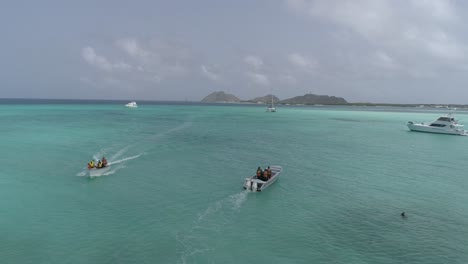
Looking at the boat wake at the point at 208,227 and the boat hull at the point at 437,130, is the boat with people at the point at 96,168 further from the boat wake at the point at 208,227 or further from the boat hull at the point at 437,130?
the boat hull at the point at 437,130

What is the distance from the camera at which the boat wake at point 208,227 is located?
778 inches

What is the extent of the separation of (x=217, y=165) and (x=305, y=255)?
23194 millimetres

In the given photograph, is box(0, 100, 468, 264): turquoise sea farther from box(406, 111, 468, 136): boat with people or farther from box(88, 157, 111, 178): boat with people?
box(406, 111, 468, 136): boat with people

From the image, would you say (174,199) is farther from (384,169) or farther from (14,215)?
(384,169)

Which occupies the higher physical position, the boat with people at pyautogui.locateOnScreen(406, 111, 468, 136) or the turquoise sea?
the boat with people at pyautogui.locateOnScreen(406, 111, 468, 136)

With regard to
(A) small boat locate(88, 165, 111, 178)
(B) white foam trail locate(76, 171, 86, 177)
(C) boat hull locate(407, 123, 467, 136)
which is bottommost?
(B) white foam trail locate(76, 171, 86, 177)

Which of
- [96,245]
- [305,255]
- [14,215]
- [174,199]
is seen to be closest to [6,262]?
[96,245]

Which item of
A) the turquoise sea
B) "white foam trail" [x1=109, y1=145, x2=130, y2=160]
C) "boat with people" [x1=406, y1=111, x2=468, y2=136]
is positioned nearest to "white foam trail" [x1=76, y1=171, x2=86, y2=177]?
the turquoise sea

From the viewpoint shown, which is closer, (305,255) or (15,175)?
(305,255)

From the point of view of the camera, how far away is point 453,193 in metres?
32.0

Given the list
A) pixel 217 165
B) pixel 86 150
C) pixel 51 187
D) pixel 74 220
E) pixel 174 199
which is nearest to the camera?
pixel 74 220

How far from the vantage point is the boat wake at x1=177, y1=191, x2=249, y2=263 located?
19.8 metres

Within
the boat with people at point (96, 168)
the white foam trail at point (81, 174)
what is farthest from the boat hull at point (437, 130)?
the white foam trail at point (81, 174)

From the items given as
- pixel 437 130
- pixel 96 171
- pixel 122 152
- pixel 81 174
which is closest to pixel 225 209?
pixel 96 171
